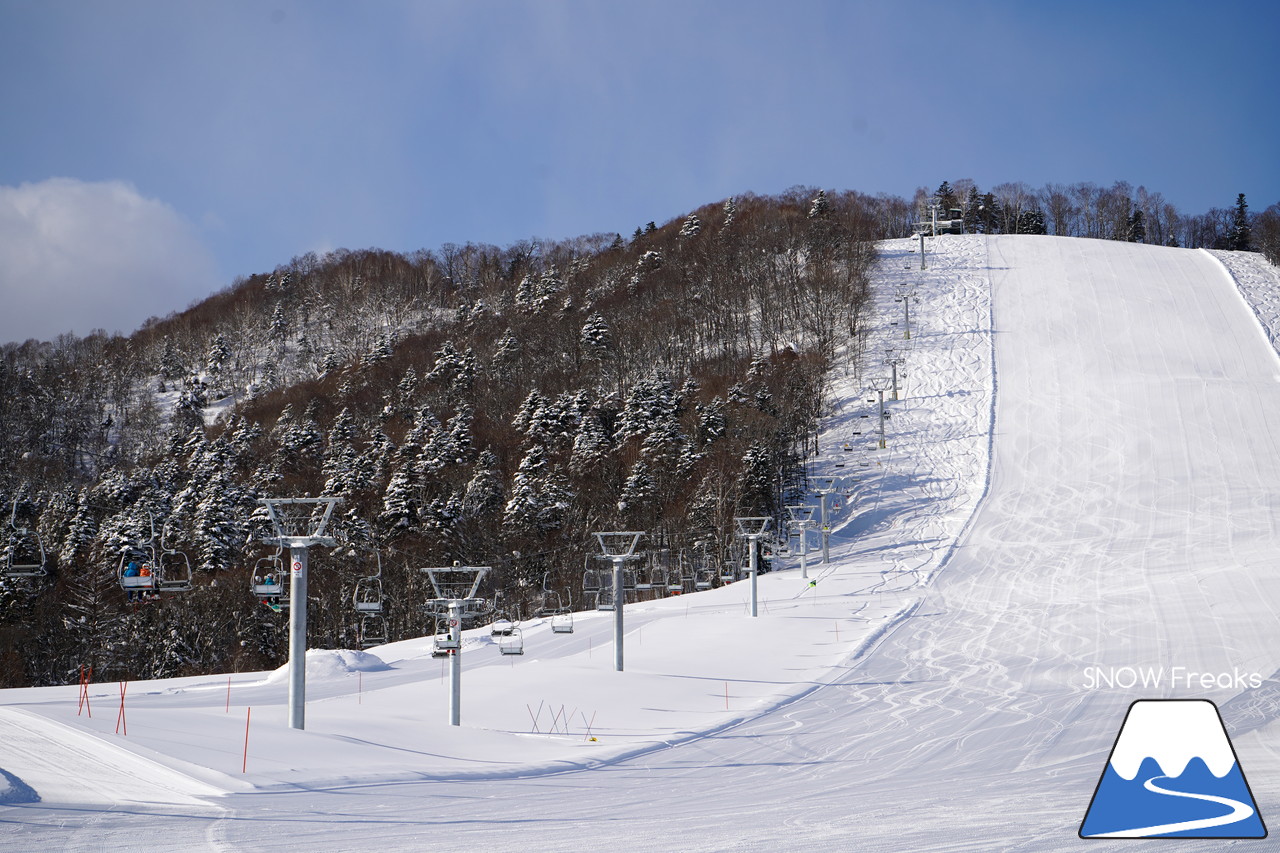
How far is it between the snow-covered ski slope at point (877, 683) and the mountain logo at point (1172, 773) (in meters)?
0.49

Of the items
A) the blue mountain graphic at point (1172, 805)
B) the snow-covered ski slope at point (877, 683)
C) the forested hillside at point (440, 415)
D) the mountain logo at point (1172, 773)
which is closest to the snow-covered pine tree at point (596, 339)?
the forested hillside at point (440, 415)

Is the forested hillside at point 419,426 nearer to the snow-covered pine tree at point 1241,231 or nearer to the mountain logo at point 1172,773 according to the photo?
the mountain logo at point 1172,773

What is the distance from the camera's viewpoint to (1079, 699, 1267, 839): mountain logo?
875 centimetres

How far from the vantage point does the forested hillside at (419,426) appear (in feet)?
A: 153

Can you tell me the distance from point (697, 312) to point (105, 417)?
65.6 metres

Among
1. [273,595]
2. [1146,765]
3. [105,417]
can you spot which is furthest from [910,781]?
[105,417]

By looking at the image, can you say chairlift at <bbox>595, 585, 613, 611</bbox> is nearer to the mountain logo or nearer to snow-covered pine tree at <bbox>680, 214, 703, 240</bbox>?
the mountain logo

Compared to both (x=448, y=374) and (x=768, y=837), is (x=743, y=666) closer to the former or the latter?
(x=768, y=837)

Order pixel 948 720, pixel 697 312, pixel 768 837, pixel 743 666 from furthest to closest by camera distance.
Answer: pixel 697 312 < pixel 743 666 < pixel 948 720 < pixel 768 837

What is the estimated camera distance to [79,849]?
884 centimetres

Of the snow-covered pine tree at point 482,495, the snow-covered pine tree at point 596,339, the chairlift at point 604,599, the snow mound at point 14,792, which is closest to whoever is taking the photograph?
the snow mound at point 14,792

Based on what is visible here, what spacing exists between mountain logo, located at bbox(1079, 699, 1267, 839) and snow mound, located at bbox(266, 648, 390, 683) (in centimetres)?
2241

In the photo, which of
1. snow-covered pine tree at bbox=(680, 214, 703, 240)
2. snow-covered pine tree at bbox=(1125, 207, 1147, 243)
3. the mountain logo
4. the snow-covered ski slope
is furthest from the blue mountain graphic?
snow-covered pine tree at bbox=(1125, 207, 1147, 243)

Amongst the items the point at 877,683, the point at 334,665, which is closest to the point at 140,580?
the point at 334,665
